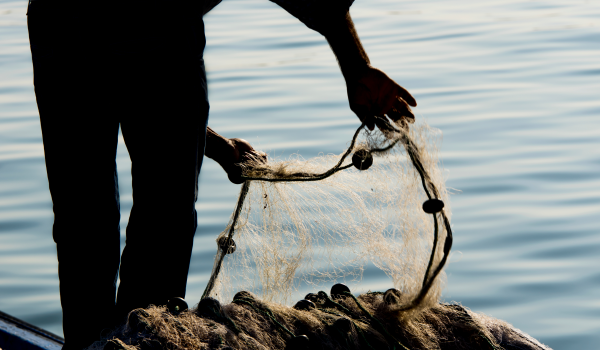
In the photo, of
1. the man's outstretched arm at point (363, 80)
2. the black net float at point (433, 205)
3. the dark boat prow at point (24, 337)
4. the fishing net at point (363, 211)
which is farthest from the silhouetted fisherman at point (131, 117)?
the dark boat prow at point (24, 337)

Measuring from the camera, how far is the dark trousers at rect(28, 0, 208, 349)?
5.51ft

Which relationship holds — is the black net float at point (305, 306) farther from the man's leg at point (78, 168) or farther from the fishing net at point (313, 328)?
the man's leg at point (78, 168)

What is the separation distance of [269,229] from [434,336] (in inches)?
28.8

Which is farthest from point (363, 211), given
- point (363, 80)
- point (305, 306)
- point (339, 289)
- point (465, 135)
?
point (465, 135)

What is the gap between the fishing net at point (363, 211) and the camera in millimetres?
1756

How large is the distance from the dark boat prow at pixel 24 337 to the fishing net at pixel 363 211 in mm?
712

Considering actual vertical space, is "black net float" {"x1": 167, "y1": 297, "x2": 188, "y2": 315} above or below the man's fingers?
below

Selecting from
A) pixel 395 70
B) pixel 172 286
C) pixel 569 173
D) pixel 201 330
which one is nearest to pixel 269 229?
pixel 172 286

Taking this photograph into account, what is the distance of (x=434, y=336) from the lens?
1.77 meters

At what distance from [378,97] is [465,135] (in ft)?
12.5

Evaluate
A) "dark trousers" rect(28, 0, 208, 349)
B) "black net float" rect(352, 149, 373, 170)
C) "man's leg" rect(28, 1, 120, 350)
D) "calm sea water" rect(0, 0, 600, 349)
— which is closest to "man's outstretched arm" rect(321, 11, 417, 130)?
"black net float" rect(352, 149, 373, 170)

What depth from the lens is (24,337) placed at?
2693 millimetres

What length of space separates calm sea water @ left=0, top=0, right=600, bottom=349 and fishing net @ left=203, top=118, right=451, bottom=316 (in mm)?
1226

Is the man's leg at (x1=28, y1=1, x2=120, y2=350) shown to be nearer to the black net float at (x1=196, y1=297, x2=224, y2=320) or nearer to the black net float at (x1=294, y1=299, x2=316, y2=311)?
the black net float at (x1=196, y1=297, x2=224, y2=320)
